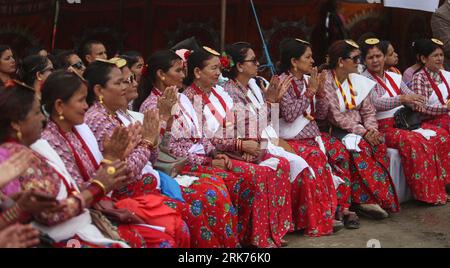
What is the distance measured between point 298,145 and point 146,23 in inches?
113

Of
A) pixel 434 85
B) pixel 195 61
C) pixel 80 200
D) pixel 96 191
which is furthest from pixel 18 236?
pixel 434 85

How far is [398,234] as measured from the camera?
6.20 meters

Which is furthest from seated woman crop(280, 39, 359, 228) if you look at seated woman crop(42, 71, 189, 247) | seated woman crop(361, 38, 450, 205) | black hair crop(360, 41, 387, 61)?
seated woman crop(42, 71, 189, 247)

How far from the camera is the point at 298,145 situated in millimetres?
6320

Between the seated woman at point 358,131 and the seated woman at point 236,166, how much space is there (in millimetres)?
997

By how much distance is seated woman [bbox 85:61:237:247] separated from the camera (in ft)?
15.0

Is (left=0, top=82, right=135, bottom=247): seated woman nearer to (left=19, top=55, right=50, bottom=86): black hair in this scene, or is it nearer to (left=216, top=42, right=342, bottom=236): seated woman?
(left=19, top=55, right=50, bottom=86): black hair

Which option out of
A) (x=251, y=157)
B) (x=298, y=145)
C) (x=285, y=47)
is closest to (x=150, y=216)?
(x=251, y=157)

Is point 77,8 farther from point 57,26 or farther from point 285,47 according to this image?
point 285,47

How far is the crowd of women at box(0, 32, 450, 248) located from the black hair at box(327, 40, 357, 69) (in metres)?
0.02

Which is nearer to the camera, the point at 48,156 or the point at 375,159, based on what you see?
the point at 48,156

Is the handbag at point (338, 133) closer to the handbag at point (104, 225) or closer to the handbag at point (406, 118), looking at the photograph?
the handbag at point (406, 118)

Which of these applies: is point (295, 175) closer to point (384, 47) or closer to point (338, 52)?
point (338, 52)

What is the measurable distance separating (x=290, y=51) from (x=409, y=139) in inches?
57.1
